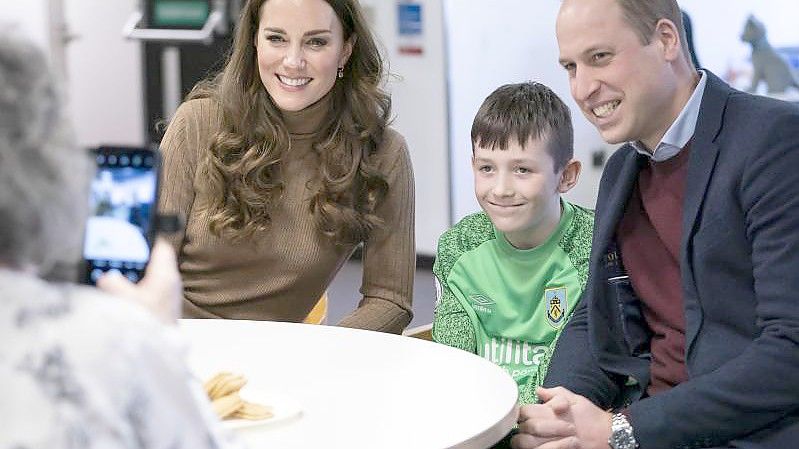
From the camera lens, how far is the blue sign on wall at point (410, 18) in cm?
577

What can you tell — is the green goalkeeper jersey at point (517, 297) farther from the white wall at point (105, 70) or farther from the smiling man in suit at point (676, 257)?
the white wall at point (105, 70)

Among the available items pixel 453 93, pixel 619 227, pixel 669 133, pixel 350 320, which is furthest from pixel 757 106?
pixel 453 93

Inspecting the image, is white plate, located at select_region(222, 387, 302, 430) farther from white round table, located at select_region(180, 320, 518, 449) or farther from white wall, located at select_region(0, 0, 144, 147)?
white wall, located at select_region(0, 0, 144, 147)

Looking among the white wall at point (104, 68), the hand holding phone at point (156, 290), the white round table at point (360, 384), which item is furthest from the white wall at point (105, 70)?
the hand holding phone at point (156, 290)

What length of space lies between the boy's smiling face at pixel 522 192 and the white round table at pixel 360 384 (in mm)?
621

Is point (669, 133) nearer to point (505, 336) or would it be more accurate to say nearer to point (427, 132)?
point (505, 336)

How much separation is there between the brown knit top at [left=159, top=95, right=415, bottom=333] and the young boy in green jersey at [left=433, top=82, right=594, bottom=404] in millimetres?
105

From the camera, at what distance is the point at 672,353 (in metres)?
1.95

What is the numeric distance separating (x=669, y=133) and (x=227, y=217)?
94 cm

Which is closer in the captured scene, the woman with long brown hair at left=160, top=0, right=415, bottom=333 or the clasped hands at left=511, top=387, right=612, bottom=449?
the clasped hands at left=511, top=387, right=612, bottom=449

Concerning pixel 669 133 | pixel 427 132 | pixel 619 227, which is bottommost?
pixel 427 132

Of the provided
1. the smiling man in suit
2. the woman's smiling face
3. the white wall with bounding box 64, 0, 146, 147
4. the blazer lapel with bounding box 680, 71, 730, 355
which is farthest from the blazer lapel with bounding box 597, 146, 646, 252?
the white wall with bounding box 64, 0, 146, 147

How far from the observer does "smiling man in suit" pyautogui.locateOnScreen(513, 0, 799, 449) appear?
1.74m

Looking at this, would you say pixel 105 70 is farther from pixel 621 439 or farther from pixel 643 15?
pixel 621 439
